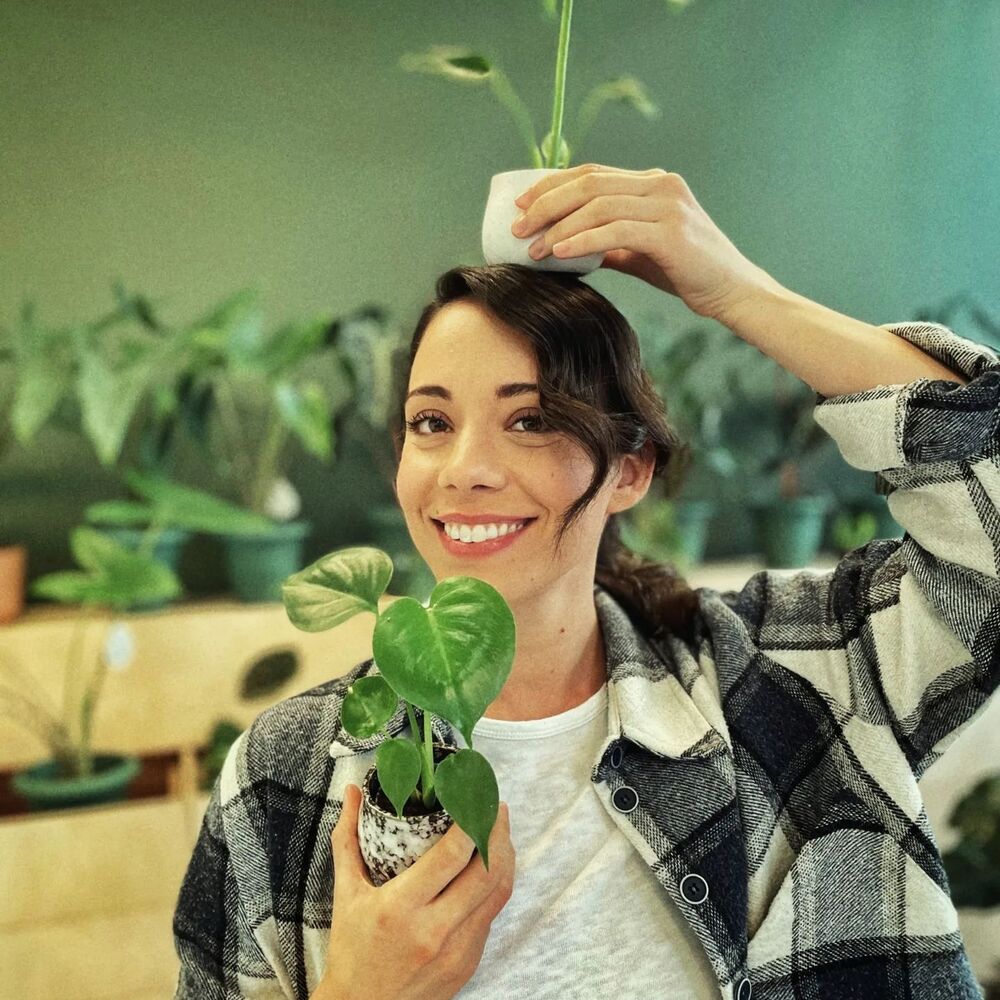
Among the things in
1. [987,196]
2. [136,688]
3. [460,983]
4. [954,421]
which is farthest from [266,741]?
[987,196]

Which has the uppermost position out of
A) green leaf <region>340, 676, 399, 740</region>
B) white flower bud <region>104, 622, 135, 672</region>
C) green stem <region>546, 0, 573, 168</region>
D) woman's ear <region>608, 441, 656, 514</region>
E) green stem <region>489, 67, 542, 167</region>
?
green stem <region>489, 67, 542, 167</region>

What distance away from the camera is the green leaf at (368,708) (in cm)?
74

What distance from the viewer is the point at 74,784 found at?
6.09 ft

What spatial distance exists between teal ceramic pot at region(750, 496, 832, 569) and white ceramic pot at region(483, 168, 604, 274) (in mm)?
1724

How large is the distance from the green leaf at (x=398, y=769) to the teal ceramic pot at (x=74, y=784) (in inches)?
53.9

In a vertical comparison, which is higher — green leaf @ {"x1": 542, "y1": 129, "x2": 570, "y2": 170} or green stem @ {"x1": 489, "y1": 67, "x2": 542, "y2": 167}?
green stem @ {"x1": 489, "y1": 67, "x2": 542, "y2": 167}

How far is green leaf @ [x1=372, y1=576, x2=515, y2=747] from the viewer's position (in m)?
0.63

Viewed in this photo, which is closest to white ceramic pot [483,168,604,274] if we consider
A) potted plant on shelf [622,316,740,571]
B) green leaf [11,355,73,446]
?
green leaf [11,355,73,446]

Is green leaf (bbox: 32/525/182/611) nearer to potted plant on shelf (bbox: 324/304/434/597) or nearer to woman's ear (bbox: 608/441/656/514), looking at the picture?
potted plant on shelf (bbox: 324/304/434/597)

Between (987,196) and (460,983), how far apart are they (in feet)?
8.83

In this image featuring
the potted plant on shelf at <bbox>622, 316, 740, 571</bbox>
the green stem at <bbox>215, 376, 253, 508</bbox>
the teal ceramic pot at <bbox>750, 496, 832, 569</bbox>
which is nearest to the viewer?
the green stem at <bbox>215, 376, 253, 508</bbox>

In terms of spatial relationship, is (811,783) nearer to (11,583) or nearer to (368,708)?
(368,708)

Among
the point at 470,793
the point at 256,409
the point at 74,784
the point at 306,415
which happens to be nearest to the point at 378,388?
the point at 306,415

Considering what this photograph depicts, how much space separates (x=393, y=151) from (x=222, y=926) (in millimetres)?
1817
